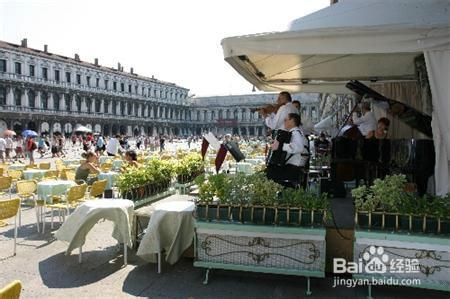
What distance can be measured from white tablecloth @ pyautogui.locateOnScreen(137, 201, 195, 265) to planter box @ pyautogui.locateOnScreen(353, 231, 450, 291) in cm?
217

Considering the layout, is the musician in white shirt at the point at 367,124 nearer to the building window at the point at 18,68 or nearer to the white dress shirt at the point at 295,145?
the white dress shirt at the point at 295,145

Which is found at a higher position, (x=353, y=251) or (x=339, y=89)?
(x=339, y=89)

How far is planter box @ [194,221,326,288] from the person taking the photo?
14.2ft

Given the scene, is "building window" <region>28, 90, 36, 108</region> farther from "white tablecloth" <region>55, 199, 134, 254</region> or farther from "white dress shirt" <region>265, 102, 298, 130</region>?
"white dress shirt" <region>265, 102, 298, 130</region>

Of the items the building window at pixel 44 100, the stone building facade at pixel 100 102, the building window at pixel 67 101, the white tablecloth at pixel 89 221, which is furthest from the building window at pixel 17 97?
the white tablecloth at pixel 89 221

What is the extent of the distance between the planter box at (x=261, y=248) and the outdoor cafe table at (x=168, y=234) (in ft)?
1.70

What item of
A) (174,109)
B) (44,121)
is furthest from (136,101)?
(44,121)

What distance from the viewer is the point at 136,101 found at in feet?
297

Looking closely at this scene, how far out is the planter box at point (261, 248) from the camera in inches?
170

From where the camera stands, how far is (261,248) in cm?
445

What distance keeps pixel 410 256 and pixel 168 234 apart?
2.89m

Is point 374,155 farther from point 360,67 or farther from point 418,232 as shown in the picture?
point 418,232

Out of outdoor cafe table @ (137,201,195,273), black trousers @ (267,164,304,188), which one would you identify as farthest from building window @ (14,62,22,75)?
black trousers @ (267,164,304,188)

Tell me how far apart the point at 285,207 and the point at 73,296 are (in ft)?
8.34
